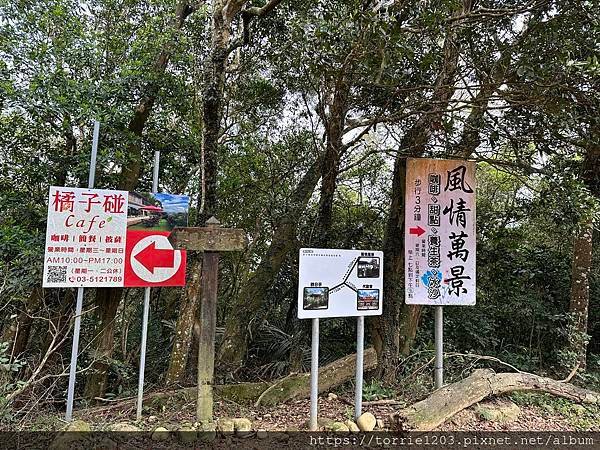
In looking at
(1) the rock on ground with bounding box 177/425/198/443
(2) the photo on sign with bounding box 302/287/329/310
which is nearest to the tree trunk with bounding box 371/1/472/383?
(2) the photo on sign with bounding box 302/287/329/310

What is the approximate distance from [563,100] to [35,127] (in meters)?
4.92

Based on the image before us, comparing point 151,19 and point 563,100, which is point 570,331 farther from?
point 151,19

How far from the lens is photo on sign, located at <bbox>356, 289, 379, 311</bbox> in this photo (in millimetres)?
3437

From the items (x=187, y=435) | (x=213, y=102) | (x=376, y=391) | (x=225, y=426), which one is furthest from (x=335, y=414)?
(x=213, y=102)

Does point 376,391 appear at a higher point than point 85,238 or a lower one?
lower

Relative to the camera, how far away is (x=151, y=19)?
4.72 metres

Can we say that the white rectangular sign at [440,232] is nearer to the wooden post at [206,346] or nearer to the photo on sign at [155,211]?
the wooden post at [206,346]

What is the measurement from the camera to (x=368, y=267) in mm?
3516

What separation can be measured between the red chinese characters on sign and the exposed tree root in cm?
225

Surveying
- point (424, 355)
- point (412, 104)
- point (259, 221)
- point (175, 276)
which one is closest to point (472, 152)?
point (412, 104)

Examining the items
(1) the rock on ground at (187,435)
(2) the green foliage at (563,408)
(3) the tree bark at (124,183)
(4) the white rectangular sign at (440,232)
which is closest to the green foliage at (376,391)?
(4) the white rectangular sign at (440,232)

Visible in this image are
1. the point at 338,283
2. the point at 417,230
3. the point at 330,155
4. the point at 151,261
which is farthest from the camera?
the point at 330,155

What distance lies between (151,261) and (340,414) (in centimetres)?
216

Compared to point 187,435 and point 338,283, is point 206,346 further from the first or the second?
point 338,283
